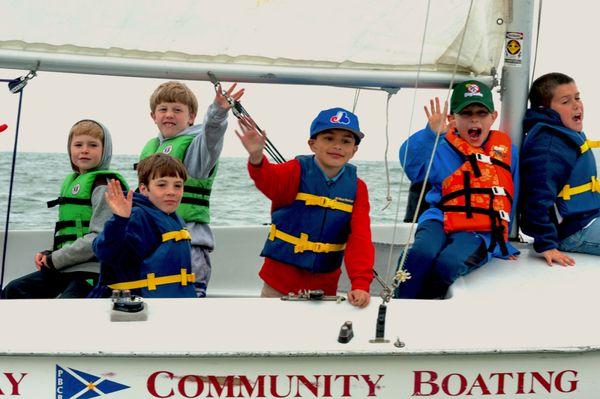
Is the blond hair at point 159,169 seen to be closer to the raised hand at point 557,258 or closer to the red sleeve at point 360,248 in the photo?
the red sleeve at point 360,248

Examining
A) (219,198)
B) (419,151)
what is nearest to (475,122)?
(419,151)

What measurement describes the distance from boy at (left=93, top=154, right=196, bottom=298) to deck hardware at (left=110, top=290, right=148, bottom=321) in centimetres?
29

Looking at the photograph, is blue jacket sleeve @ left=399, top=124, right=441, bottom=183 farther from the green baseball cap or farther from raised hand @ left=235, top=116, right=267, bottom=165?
raised hand @ left=235, top=116, right=267, bottom=165

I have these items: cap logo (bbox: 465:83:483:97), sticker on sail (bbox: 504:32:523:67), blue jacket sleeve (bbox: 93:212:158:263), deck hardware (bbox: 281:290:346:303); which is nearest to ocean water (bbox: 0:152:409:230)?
sticker on sail (bbox: 504:32:523:67)

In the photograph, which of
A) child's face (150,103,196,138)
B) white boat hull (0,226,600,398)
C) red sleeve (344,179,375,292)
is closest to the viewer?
white boat hull (0,226,600,398)

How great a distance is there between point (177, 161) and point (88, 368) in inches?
41.5

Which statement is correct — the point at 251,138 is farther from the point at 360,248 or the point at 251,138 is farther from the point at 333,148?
the point at 360,248

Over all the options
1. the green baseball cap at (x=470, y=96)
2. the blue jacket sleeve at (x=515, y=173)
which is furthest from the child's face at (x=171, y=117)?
the blue jacket sleeve at (x=515, y=173)

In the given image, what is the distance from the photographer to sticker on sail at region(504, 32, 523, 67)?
5.14 metres

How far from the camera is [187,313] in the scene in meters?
4.20

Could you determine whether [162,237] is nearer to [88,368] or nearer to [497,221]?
[88,368]

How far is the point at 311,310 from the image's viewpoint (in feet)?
14.0

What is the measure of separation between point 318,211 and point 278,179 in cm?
20

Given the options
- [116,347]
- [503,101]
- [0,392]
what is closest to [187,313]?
[116,347]
